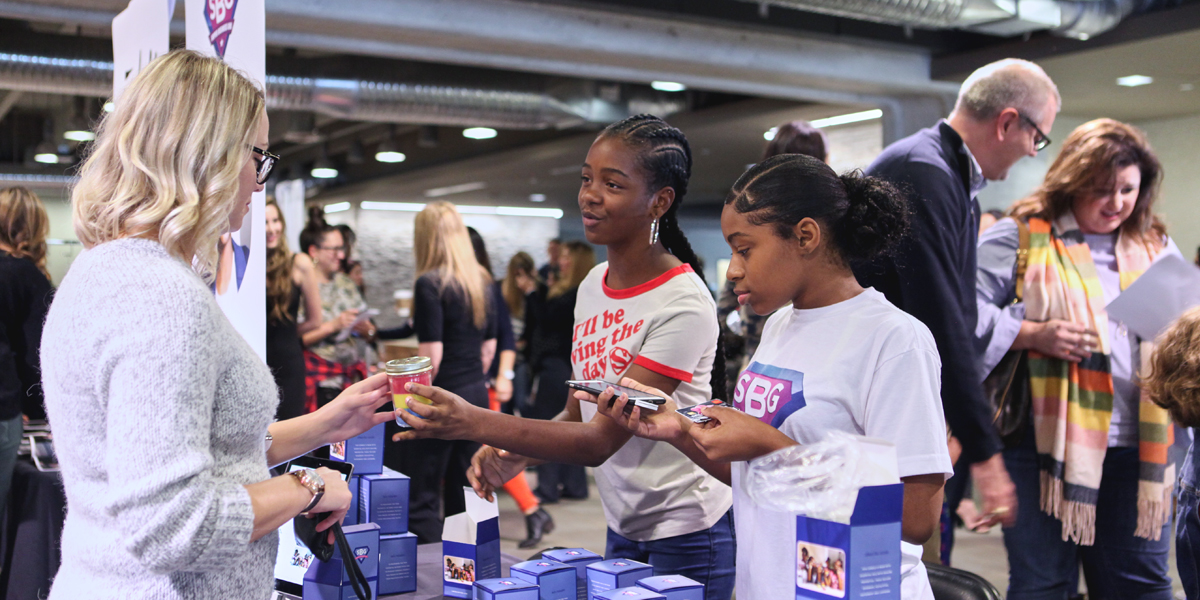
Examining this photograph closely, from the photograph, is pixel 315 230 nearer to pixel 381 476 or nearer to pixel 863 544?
pixel 381 476

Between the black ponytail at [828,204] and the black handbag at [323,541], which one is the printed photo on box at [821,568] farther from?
the black handbag at [323,541]

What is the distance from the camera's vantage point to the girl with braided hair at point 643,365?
5.48ft

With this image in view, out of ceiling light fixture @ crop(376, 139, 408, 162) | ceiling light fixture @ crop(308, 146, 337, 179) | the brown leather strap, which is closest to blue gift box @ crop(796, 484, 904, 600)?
the brown leather strap

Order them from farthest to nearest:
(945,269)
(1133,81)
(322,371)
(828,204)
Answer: (1133,81), (322,371), (945,269), (828,204)

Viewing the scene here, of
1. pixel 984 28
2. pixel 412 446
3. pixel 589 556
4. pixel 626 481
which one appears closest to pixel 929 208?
pixel 626 481

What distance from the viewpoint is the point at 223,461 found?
3.72 feet

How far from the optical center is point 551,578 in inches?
57.6

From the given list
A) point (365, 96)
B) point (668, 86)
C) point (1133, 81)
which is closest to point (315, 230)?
point (365, 96)

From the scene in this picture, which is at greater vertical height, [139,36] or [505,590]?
[139,36]

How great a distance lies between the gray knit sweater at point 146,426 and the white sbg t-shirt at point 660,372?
2.53 feet

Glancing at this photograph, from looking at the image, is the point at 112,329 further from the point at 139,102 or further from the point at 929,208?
the point at 929,208

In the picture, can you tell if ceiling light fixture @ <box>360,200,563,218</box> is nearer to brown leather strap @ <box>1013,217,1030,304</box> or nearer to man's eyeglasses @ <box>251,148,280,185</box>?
brown leather strap @ <box>1013,217,1030,304</box>

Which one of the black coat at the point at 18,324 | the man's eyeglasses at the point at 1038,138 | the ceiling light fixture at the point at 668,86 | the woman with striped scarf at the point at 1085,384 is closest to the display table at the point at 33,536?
the black coat at the point at 18,324

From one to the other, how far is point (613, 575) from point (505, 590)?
17 cm
